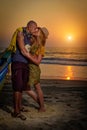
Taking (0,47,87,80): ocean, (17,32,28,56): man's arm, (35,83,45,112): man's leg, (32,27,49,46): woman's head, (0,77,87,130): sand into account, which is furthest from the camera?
(0,47,87,80): ocean

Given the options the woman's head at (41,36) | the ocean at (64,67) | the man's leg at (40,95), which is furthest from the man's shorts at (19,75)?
the ocean at (64,67)

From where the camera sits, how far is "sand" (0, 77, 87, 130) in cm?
333

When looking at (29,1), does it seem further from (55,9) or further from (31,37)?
(31,37)

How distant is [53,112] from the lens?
12.7 ft

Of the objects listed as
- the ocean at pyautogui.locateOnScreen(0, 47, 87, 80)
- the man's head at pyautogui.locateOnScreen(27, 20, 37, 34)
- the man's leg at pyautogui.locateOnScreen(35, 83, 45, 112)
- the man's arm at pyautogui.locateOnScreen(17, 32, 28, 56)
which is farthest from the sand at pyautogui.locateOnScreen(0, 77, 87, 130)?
the ocean at pyautogui.locateOnScreen(0, 47, 87, 80)

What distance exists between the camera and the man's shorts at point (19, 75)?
11.8 feet

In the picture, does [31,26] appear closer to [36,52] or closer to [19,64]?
[36,52]

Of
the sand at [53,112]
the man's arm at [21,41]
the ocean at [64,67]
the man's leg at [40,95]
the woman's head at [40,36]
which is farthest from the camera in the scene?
the ocean at [64,67]

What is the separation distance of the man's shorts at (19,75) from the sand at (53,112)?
347 mm

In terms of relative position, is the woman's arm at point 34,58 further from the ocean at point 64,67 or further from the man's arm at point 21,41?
the ocean at point 64,67

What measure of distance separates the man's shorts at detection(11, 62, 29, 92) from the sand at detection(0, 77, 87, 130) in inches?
13.7

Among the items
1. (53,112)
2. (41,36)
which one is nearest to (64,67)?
(53,112)

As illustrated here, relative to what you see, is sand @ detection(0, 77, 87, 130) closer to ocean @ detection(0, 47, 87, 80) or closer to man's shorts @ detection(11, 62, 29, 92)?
man's shorts @ detection(11, 62, 29, 92)

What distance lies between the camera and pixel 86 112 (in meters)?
3.87
